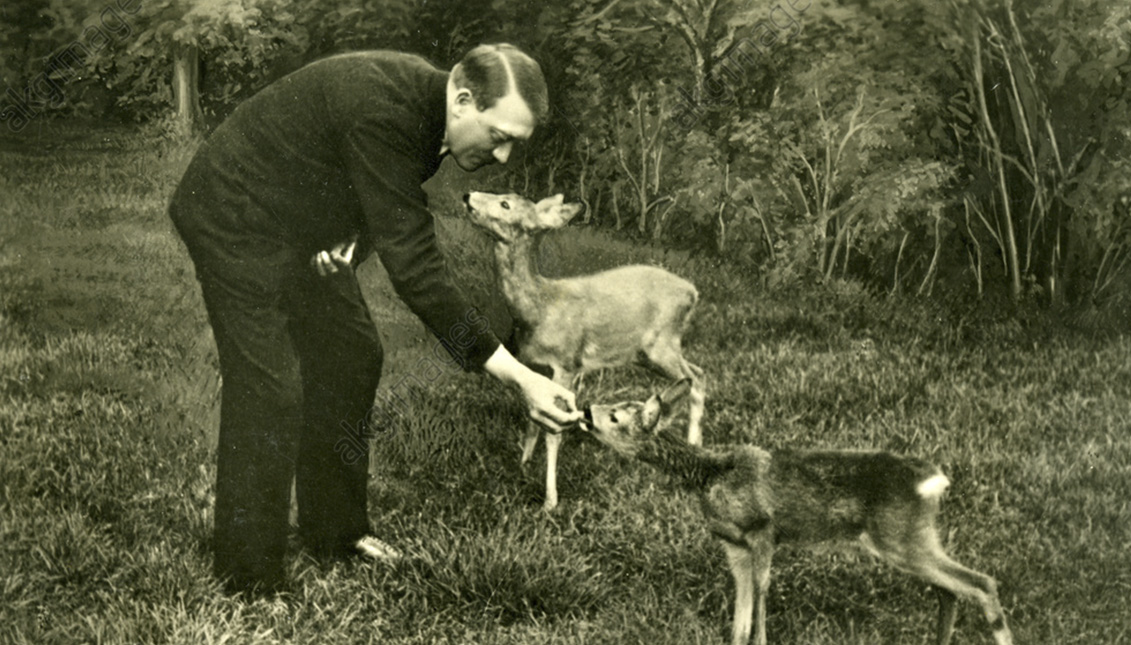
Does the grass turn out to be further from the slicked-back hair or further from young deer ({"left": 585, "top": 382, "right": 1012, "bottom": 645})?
the slicked-back hair

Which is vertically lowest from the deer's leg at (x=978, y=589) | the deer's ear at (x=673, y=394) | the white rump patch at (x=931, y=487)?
the deer's leg at (x=978, y=589)

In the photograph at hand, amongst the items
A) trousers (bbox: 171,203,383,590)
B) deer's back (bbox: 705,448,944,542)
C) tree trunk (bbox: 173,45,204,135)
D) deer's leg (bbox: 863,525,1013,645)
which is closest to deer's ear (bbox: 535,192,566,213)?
trousers (bbox: 171,203,383,590)

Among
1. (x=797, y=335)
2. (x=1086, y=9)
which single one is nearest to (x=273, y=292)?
(x=797, y=335)

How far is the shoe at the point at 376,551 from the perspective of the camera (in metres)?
3.50

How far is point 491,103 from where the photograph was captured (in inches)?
127

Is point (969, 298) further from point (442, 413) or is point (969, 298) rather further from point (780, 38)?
point (442, 413)

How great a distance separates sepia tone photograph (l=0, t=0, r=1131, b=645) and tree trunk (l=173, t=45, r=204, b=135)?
0.06 feet

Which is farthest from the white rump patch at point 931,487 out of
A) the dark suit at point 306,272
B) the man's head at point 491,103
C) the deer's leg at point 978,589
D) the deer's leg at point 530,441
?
the man's head at point 491,103

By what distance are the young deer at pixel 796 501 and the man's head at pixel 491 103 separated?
0.86 meters

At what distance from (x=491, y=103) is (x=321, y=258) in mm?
696

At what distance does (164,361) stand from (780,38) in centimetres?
219

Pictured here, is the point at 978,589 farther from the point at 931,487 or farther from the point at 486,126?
the point at 486,126

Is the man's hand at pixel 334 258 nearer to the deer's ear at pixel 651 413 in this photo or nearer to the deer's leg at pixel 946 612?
the deer's ear at pixel 651 413

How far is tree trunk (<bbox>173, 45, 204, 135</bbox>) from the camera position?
140 inches
